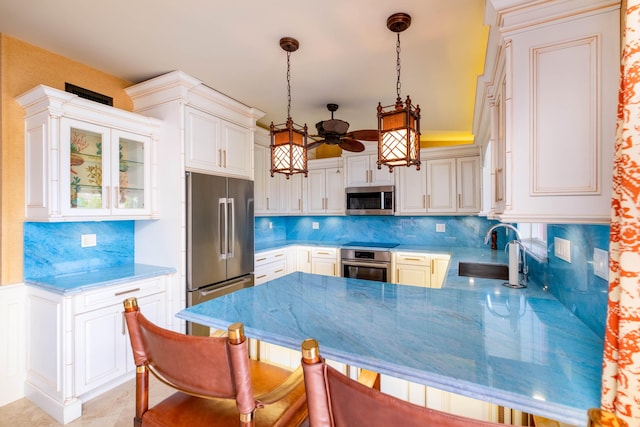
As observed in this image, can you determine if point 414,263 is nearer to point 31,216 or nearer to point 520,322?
point 520,322

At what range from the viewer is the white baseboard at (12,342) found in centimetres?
205

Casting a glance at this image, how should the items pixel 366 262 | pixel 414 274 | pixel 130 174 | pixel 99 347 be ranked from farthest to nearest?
pixel 366 262 → pixel 414 274 → pixel 130 174 → pixel 99 347

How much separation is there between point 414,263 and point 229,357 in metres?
3.32

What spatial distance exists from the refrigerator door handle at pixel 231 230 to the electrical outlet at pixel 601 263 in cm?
260

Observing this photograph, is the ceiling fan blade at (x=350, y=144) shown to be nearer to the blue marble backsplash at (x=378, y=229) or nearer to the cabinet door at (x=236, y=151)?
the cabinet door at (x=236, y=151)

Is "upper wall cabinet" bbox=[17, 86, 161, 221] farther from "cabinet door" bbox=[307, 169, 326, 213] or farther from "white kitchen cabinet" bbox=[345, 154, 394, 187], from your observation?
"white kitchen cabinet" bbox=[345, 154, 394, 187]

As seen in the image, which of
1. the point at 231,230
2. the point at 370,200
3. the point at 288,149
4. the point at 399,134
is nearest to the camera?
the point at 399,134

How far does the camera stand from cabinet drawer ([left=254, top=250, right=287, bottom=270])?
3.68 meters

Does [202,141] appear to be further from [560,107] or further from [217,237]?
[560,107]

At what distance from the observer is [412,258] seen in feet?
12.4

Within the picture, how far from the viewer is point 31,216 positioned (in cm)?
209

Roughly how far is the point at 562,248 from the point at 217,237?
99.2 inches

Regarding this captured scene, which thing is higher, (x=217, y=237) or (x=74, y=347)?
(x=217, y=237)

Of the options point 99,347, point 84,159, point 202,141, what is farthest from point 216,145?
point 99,347
